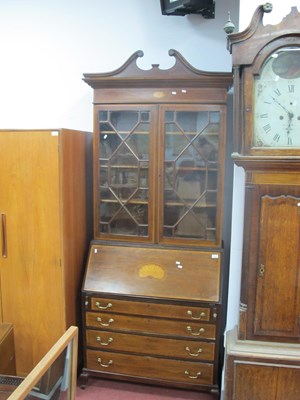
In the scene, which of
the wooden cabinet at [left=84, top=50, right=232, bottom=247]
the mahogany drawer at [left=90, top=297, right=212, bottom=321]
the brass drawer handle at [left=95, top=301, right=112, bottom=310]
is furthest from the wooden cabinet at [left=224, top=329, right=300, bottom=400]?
the brass drawer handle at [left=95, top=301, right=112, bottom=310]

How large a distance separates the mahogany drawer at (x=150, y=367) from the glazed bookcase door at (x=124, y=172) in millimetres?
804

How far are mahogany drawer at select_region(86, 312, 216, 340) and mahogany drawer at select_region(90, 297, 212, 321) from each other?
0.04 m

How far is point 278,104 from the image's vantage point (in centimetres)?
162

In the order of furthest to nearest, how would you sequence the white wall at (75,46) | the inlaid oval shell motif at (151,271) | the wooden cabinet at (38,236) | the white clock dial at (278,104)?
the white wall at (75,46), the inlaid oval shell motif at (151,271), the wooden cabinet at (38,236), the white clock dial at (278,104)

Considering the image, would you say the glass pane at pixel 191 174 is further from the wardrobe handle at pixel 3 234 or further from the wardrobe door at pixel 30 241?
the wardrobe handle at pixel 3 234

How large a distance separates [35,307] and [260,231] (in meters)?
1.56

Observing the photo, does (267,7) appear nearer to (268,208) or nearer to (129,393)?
(268,208)

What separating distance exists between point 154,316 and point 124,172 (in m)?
1.00

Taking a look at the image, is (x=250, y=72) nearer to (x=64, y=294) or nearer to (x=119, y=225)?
(x=119, y=225)

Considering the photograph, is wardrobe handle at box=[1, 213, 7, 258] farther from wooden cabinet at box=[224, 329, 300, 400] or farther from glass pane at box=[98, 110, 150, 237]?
wooden cabinet at box=[224, 329, 300, 400]

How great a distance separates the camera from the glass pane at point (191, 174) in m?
2.24

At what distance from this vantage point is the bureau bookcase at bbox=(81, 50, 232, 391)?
2.18 m

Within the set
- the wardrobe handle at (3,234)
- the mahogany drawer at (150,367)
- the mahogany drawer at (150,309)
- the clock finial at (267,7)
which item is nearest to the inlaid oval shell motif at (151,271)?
the mahogany drawer at (150,309)

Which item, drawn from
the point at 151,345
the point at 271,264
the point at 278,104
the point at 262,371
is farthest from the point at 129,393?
the point at 278,104
